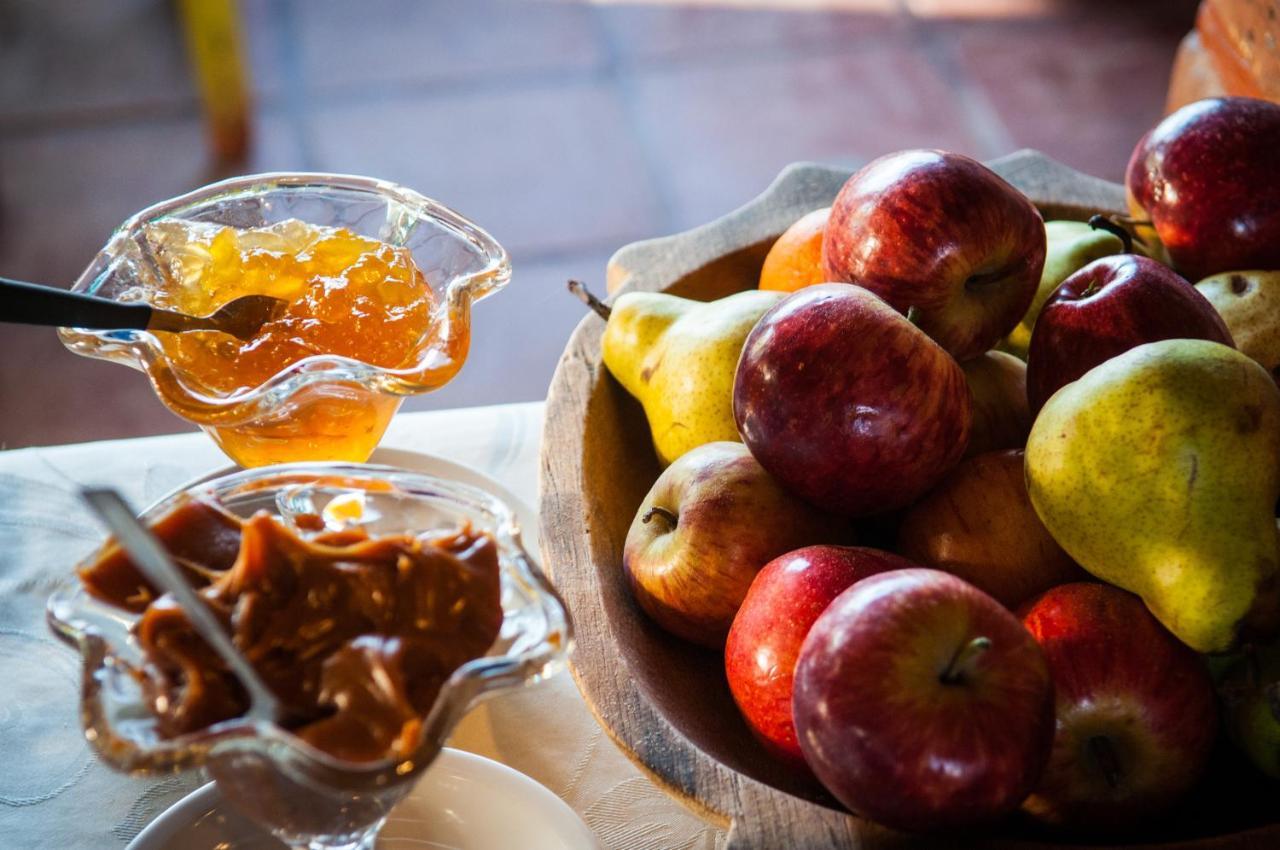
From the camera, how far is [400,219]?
0.84m

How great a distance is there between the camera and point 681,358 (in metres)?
0.78

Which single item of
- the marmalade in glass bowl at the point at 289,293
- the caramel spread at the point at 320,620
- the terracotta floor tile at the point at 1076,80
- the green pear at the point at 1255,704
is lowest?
the terracotta floor tile at the point at 1076,80

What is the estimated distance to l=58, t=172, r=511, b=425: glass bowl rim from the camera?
688 millimetres

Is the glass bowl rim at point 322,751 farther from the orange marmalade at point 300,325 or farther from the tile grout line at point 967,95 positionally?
the tile grout line at point 967,95

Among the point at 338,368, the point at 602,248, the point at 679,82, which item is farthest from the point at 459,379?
the point at 338,368

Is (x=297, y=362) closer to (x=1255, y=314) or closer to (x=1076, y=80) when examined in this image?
(x=1255, y=314)

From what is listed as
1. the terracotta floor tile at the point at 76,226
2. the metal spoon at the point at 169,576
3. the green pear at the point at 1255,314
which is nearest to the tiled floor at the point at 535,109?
the terracotta floor tile at the point at 76,226

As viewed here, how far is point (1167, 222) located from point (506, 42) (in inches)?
76.6

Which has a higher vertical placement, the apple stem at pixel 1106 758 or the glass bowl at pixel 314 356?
the glass bowl at pixel 314 356

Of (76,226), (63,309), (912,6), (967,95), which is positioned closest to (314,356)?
(63,309)

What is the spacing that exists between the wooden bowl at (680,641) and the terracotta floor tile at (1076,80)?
1437mm

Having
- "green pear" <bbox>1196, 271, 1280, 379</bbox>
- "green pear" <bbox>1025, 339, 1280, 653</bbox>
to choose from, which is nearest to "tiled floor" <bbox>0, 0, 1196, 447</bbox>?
"green pear" <bbox>1196, 271, 1280, 379</bbox>

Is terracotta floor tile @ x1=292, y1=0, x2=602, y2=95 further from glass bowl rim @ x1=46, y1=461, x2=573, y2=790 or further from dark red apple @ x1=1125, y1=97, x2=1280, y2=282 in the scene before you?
glass bowl rim @ x1=46, y1=461, x2=573, y2=790

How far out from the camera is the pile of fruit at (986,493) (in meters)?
0.52
